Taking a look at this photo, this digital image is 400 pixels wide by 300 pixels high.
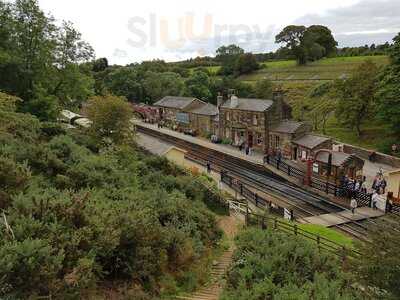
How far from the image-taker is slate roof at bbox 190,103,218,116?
49294 mm

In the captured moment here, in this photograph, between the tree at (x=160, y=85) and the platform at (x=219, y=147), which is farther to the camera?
the tree at (x=160, y=85)

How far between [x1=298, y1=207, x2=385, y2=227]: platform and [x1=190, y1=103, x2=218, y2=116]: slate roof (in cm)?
2639

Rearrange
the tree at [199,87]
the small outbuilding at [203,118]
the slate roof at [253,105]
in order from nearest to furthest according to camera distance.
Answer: the slate roof at [253,105]
the small outbuilding at [203,118]
the tree at [199,87]

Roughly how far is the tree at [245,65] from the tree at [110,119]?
5855cm

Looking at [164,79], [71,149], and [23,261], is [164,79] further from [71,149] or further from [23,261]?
[23,261]

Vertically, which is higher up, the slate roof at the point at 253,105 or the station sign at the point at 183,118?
the slate roof at the point at 253,105

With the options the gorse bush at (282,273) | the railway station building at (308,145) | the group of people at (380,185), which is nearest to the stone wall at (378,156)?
the railway station building at (308,145)

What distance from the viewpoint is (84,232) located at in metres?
9.20

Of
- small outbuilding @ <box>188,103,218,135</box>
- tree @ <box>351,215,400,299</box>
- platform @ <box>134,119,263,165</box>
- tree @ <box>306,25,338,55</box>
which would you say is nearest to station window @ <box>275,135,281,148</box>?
platform @ <box>134,119,263,165</box>

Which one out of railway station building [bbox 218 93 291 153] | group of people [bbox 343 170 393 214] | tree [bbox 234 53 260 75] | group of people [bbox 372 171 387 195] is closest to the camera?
group of people [bbox 343 170 393 214]

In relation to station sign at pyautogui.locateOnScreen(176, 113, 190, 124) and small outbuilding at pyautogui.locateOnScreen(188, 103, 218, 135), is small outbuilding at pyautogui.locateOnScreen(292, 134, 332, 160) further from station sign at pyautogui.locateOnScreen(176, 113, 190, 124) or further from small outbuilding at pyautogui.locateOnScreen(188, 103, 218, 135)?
station sign at pyautogui.locateOnScreen(176, 113, 190, 124)

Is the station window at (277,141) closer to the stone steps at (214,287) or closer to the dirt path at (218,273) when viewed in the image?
the dirt path at (218,273)

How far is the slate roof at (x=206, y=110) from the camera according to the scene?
49.3 m

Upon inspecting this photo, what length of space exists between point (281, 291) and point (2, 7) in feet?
106
